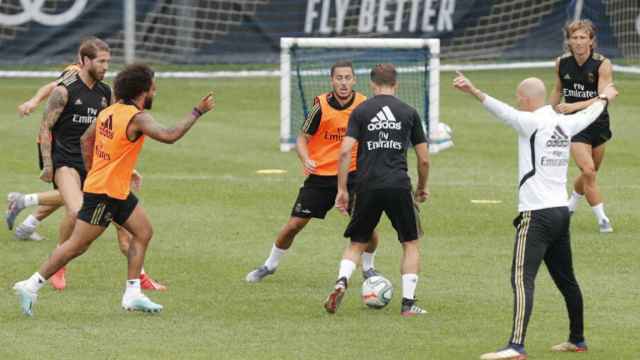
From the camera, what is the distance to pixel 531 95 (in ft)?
35.8

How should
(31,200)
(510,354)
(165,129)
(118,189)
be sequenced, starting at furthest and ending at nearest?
(31,200) < (118,189) < (165,129) < (510,354)

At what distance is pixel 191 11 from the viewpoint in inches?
1238

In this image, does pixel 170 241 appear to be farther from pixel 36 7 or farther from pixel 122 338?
pixel 36 7

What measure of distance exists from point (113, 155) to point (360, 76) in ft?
45.1

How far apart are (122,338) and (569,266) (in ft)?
11.3

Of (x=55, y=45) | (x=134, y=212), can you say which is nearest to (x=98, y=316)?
(x=134, y=212)

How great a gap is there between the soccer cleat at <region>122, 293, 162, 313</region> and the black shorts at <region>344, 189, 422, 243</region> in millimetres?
1726

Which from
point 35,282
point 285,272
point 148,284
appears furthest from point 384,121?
point 35,282

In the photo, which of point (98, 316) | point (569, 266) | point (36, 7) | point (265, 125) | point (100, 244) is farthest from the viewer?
point (36, 7)

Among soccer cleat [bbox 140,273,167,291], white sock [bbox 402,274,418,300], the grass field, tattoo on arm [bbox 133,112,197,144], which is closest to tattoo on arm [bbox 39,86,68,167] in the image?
the grass field

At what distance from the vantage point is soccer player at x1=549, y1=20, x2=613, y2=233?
16.6 m

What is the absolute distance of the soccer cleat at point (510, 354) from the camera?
10.7 metres

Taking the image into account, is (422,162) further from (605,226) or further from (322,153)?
(605,226)

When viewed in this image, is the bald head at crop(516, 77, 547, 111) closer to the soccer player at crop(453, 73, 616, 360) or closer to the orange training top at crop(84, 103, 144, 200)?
the soccer player at crop(453, 73, 616, 360)
